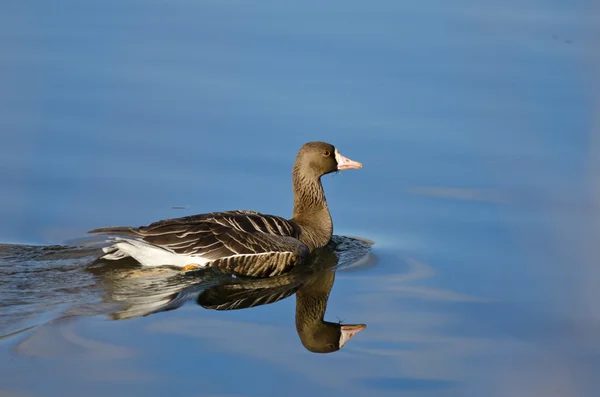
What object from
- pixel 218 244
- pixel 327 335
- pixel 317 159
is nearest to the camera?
pixel 327 335

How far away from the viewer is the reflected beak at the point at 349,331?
990cm

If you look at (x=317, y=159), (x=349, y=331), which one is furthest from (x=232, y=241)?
(x=349, y=331)

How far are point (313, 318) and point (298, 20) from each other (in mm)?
10455

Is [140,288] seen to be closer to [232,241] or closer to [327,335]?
[232,241]

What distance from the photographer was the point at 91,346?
9211 mm

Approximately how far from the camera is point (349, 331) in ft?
33.1

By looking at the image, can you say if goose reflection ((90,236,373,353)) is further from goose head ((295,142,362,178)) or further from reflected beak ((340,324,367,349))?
goose head ((295,142,362,178))

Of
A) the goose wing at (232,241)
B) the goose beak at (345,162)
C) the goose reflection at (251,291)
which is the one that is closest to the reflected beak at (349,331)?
the goose reflection at (251,291)

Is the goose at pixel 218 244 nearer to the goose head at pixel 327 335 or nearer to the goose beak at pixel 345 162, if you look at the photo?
the goose beak at pixel 345 162

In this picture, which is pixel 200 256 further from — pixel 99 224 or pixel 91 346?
pixel 91 346

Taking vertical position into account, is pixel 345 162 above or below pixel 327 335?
above

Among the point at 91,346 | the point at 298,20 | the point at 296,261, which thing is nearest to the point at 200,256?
the point at 296,261

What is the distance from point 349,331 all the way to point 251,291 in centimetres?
172

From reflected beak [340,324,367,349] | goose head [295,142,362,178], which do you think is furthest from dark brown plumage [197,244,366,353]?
goose head [295,142,362,178]
